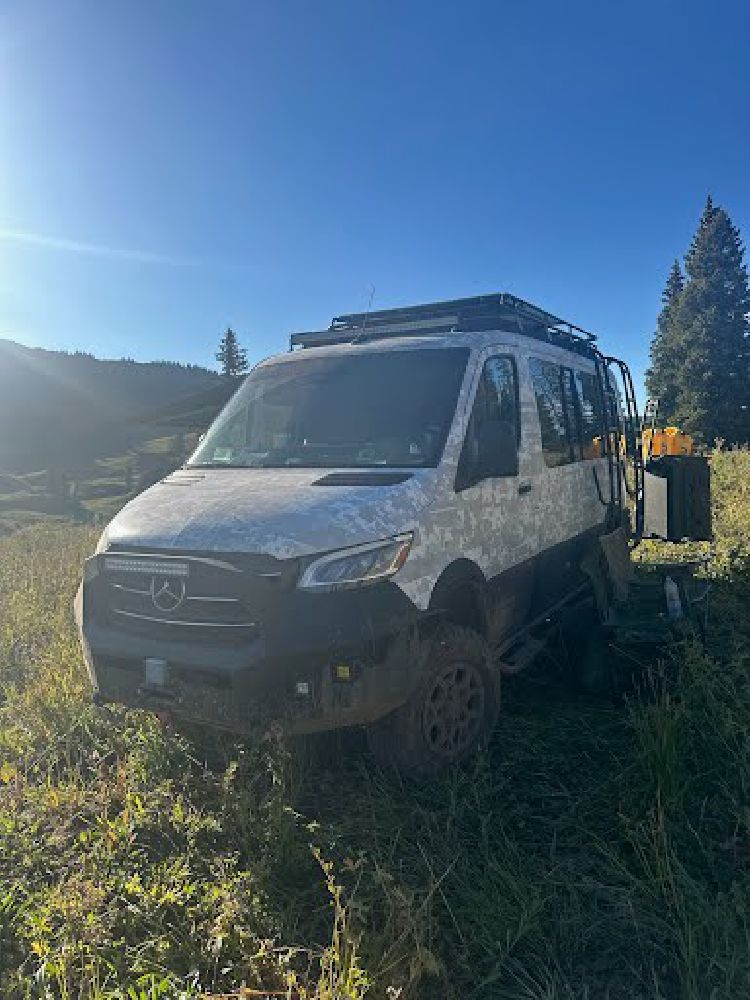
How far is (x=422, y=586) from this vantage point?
3.63 metres

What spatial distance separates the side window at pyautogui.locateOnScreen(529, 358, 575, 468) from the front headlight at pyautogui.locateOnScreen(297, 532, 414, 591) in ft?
7.46

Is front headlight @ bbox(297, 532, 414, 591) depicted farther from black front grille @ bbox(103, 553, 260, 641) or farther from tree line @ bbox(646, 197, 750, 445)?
tree line @ bbox(646, 197, 750, 445)

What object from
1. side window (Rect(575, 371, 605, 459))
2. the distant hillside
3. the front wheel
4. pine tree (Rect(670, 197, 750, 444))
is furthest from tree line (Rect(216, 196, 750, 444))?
the front wheel

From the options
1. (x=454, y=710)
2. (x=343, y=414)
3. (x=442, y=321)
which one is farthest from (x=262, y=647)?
(x=442, y=321)

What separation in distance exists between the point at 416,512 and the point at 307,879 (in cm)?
175

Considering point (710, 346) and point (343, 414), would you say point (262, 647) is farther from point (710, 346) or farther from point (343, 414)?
point (710, 346)

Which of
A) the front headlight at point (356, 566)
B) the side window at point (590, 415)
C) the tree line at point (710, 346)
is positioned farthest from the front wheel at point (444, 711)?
the tree line at point (710, 346)

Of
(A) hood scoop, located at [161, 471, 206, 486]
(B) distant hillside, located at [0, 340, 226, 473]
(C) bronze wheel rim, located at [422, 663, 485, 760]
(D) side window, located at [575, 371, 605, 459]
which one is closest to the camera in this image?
(C) bronze wheel rim, located at [422, 663, 485, 760]

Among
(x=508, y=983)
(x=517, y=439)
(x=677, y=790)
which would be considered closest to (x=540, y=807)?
(x=677, y=790)

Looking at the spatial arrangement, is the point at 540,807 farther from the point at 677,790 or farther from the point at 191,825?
the point at 191,825

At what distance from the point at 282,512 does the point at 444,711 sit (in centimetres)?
138

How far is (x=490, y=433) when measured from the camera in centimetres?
412

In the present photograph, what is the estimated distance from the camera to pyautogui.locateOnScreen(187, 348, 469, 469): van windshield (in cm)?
416

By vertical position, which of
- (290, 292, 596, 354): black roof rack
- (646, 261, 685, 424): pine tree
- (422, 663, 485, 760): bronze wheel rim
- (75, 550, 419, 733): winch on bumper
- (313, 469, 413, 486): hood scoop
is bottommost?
(422, 663, 485, 760): bronze wheel rim
